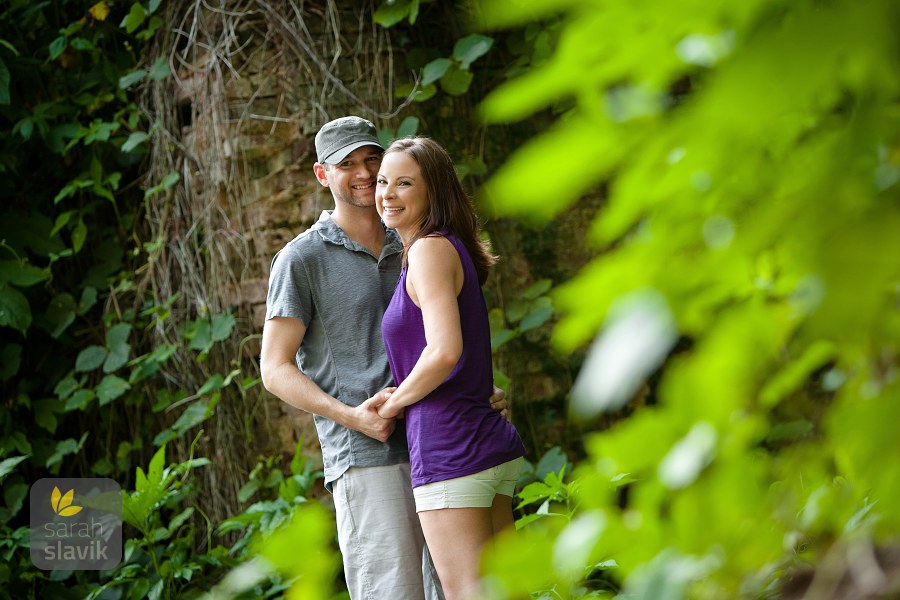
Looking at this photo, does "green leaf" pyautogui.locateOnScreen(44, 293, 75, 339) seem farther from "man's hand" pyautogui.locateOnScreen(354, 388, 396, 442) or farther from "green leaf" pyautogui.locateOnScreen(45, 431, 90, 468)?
"man's hand" pyautogui.locateOnScreen(354, 388, 396, 442)

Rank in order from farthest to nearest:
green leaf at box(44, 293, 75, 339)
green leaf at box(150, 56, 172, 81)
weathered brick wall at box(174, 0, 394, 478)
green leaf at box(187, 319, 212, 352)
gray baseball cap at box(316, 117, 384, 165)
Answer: green leaf at box(44, 293, 75, 339) < green leaf at box(150, 56, 172, 81) < green leaf at box(187, 319, 212, 352) < weathered brick wall at box(174, 0, 394, 478) < gray baseball cap at box(316, 117, 384, 165)

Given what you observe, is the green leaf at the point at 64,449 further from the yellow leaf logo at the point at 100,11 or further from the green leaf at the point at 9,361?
the yellow leaf logo at the point at 100,11

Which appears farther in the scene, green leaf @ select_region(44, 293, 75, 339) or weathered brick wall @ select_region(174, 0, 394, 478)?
green leaf @ select_region(44, 293, 75, 339)

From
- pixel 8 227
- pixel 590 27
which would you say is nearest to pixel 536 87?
pixel 590 27

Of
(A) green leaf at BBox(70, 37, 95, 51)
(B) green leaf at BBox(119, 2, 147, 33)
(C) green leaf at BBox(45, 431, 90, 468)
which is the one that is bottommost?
(C) green leaf at BBox(45, 431, 90, 468)

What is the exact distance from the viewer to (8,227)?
4.23m

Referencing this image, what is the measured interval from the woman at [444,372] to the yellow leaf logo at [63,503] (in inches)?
92.8

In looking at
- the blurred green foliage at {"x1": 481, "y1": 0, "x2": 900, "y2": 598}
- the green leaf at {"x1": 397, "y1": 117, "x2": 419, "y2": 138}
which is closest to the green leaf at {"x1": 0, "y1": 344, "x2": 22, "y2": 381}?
the green leaf at {"x1": 397, "y1": 117, "x2": 419, "y2": 138}

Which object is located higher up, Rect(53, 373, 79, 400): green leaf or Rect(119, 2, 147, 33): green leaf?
Rect(119, 2, 147, 33): green leaf

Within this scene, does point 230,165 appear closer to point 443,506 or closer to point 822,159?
point 443,506

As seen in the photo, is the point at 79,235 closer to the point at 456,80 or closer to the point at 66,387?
the point at 66,387

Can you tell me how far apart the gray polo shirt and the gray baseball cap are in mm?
209

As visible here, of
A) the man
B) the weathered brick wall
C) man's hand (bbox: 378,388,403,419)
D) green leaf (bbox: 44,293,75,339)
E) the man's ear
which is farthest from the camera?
green leaf (bbox: 44,293,75,339)

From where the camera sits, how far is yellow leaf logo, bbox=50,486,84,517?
4012mm
